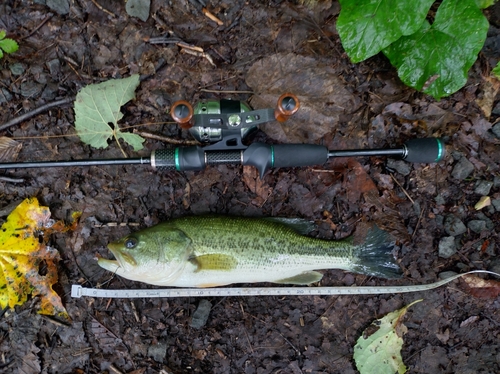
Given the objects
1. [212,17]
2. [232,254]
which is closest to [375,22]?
[212,17]

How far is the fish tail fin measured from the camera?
3555mm

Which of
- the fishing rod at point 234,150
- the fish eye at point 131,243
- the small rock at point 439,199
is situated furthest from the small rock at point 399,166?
the fish eye at point 131,243

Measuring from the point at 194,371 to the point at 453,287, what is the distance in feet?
8.86

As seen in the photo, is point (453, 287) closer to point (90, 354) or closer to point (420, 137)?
point (420, 137)

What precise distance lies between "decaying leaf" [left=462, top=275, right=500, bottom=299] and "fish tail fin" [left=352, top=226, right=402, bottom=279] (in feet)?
2.48

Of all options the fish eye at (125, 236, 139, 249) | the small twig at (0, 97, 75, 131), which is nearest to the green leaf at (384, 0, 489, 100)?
the fish eye at (125, 236, 139, 249)

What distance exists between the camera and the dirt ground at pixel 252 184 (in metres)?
3.66

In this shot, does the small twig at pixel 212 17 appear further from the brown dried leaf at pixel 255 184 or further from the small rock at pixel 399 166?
the small rock at pixel 399 166

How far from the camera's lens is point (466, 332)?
3.80 m

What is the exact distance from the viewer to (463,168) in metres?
3.67

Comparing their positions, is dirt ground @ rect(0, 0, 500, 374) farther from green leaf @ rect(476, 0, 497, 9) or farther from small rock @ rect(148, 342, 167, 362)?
green leaf @ rect(476, 0, 497, 9)

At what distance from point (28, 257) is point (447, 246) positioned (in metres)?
4.04

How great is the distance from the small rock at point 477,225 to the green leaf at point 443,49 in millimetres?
1273

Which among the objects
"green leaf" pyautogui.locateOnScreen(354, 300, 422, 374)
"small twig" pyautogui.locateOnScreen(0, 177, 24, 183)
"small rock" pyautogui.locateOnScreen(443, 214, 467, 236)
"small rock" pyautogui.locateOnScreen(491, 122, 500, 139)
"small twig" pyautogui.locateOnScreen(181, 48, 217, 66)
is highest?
"small twig" pyautogui.locateOnScreen(181, 48, 217, 66)
